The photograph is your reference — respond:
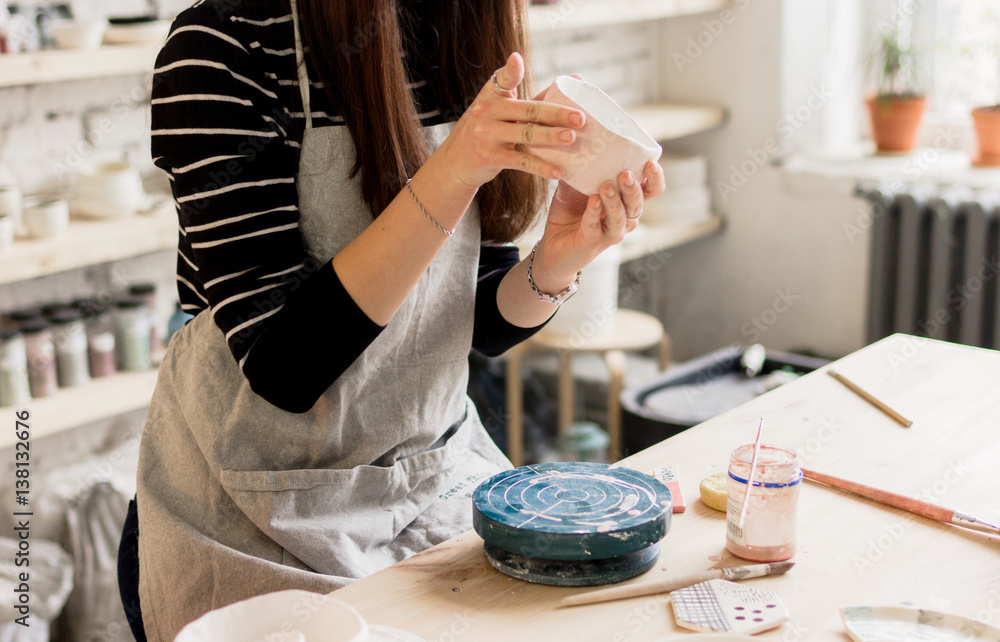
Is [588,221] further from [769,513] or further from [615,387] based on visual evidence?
[615,387]

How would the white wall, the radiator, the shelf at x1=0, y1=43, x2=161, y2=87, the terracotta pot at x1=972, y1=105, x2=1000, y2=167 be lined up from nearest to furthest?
the shelf at x1=0, y1=43, x2=161, y2=87, the radiator, the terracotta pot at x1=972, y1=105, x2=1000, y2=167, the white wall

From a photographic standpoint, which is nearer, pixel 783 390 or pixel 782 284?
pixel 783 390

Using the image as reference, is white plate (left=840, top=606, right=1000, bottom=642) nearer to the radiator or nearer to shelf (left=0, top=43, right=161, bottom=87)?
shelf (left=0, top=43, right=161, bottom=87)

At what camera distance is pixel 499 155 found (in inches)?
36.2

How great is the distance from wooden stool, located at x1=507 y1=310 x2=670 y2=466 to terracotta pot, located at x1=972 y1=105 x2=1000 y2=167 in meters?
1.06

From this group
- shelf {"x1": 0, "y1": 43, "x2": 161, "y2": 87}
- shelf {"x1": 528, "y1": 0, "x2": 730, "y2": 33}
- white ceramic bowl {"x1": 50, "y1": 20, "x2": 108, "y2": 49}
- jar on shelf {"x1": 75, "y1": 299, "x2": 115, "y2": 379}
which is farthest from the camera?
shelf {"x1": 528, "y1": 0, "x2": 730, "y2": 33}

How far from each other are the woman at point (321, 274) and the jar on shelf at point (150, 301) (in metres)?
0.95

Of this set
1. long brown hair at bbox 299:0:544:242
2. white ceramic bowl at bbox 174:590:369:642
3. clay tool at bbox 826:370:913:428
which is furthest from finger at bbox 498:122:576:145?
clay tool at bbox 826:370:913:428

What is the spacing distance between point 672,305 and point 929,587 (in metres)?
2.55

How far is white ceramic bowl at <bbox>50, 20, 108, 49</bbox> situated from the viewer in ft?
5.80

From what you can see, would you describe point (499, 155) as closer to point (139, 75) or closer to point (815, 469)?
point (815, 469)

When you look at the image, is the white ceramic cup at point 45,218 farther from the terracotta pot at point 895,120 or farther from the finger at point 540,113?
the terracotta pot at point 895,120

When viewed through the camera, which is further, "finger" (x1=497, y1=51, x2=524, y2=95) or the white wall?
the white wall

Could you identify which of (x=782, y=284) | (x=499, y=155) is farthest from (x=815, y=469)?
(x=782, y=284)
